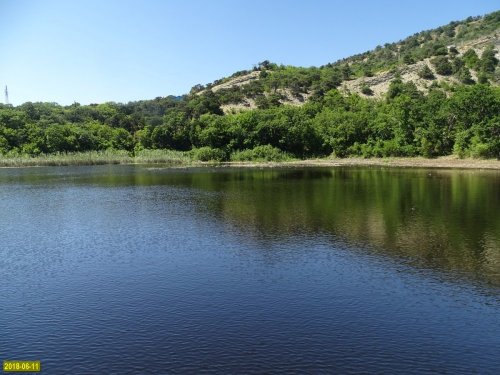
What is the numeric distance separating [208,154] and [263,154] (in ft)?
52.5

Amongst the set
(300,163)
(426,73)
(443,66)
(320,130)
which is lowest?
(300,163)

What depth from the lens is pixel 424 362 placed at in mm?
16703

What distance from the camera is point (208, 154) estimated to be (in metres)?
138

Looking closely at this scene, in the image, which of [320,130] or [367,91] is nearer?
[320,130]

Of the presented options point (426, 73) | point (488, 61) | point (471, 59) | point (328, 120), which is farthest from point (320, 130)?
point (471, 59)

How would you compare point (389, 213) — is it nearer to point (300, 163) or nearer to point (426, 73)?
point (300, 163)

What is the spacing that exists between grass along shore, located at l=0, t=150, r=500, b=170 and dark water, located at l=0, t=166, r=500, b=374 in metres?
62.9

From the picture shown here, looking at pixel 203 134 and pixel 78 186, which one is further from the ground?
pixel 203 134

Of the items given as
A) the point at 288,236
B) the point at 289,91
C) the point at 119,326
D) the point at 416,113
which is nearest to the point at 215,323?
the point at 119,326

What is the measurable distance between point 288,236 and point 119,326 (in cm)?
1863

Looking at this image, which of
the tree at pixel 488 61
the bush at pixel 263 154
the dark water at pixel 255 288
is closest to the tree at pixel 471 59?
the tree at pixel 488 61

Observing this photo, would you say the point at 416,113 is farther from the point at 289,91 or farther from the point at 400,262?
the point at 400,262

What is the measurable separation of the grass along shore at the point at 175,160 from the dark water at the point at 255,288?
62.9 m

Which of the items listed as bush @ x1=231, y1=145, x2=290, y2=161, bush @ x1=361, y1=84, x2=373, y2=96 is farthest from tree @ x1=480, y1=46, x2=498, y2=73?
bush @ x1=231, y1=145, x2=290, y2=161
